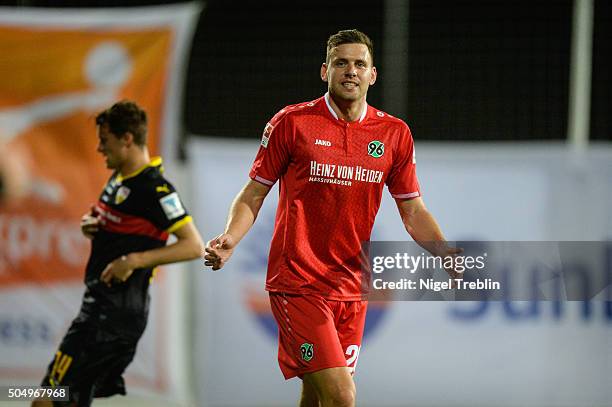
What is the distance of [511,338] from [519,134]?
231 centimetres

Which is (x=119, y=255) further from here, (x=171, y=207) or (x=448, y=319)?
(x=448, y=319)

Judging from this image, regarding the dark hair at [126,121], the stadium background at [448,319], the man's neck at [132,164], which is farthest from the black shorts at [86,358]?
the stadium background at [448,319]

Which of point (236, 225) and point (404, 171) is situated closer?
point (236, 225)

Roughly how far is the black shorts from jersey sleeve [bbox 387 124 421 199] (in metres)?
1.71

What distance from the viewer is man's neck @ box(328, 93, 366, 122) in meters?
4.89

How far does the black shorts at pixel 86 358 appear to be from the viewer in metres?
5.38

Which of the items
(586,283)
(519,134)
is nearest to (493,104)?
(519,134)

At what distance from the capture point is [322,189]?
4.81 metres

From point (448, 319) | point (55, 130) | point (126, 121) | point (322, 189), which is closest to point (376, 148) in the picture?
point (322, 189)

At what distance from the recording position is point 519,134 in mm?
9055

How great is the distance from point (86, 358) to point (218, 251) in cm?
140

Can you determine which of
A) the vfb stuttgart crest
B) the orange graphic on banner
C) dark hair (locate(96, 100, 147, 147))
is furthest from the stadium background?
the vfb stuttgart crest

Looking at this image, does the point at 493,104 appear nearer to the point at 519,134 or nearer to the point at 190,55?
the point at 519,134

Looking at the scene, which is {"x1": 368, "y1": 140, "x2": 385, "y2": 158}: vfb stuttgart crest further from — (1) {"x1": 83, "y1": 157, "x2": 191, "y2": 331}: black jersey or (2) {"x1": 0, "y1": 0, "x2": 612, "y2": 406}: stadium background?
(2) {"x1": 0, "y1": 0, "x2": 612, "y2": 406}: stadium background
